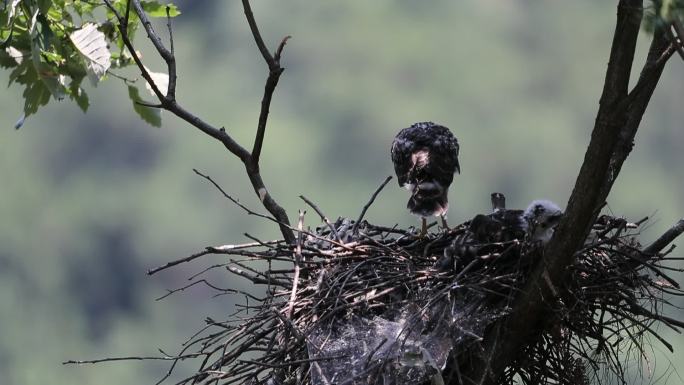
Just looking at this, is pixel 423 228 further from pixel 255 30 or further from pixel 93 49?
pixel 93 49

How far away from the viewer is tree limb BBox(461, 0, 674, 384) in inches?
185

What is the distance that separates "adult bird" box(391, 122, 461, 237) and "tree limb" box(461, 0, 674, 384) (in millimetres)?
1614

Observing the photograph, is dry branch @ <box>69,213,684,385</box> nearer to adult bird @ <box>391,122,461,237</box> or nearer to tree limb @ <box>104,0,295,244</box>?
tree limb @ <box>104,0,295,244</box>

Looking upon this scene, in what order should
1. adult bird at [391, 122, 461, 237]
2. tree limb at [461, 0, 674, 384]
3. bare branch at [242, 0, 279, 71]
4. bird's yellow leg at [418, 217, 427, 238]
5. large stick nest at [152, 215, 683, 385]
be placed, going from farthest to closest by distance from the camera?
adult bird at [391, 122, 461, 237], bird's yellow leg at [418, 217, 427, 238], bare branch at [242, 0, 279, 71], large stick nest at [152, 215, 683, 385], tree limb at [461, 0, 674, 384]

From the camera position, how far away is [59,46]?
6.61 metres

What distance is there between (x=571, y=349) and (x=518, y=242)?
2.23ft

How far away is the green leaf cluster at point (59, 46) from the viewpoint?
20.2ft

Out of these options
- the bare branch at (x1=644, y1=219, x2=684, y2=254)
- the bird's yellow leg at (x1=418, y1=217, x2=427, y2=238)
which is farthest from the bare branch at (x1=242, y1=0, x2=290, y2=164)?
the bare branch at (x1=644, y1=219, x2=684, y2=254)

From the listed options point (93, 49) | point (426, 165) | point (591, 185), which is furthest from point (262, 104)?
point (591, 185)

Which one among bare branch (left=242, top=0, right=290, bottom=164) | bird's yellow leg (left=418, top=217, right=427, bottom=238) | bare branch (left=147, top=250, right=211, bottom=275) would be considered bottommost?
bare branch (left=147, top=250, right=211, bottom=275)

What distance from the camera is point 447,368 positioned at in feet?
18.7

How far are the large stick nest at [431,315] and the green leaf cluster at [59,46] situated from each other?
1296mm

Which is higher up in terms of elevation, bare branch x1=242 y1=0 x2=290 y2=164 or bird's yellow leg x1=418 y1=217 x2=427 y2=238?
bare branch x1=242 y1=0 x2=290 y2=164

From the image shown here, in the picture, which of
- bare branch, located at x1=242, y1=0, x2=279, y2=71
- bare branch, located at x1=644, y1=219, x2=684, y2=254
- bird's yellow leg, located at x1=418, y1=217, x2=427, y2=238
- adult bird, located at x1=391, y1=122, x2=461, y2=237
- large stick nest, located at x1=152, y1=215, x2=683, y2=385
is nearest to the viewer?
large stick nest, located at x1=152, y1=215, x2=683, y2=385
